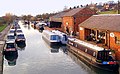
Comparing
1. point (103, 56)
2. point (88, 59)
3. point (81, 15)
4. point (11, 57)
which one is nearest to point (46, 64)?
point (88, 59)

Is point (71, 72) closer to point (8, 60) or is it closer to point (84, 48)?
point (84, 48)

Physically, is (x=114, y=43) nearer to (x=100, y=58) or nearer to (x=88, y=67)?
(x=100, y=58)

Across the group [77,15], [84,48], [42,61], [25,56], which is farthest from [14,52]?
[77,15]

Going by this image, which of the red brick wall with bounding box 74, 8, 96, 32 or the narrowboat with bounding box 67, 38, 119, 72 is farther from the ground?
the red brick wall with bounding box 74, 8, 96, 32

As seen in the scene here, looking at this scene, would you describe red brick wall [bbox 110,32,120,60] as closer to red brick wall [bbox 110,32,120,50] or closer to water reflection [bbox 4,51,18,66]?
red brick wall [bbox 110,32,120,50]

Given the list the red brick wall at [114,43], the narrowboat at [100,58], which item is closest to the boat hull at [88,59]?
the narrowboat at [100,58]

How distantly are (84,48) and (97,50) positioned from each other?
184 inches

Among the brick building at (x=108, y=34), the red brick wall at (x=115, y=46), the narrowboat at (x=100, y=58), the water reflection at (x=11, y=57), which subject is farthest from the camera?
the water reflection at (x=11, y=57)

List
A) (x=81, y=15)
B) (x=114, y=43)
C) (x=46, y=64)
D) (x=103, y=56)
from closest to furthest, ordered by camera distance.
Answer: (x=103, y=56) → (x=114, y=43) → (x=46, y=64) → (x=81, y=15)

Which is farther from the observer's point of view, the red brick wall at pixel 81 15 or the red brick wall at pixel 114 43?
the red brick wall at pixel 81 15

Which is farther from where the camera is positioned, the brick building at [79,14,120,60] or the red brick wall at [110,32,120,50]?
the brick building at [79,14,120,60]

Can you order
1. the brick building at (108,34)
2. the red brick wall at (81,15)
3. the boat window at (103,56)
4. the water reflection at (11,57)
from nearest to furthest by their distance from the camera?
the boat window at (103,56) → the brick building at (108,34) → the water reflection at (11,57) → the red brick wall at (81,15)

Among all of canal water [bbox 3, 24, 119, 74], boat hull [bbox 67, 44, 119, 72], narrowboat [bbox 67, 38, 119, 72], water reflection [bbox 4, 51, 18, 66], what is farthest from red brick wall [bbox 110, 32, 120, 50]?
water reflection [bbox 4, 51, 18, 66]

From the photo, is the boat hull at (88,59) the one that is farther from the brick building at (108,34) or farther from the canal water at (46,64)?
the brick building at (108,34)
